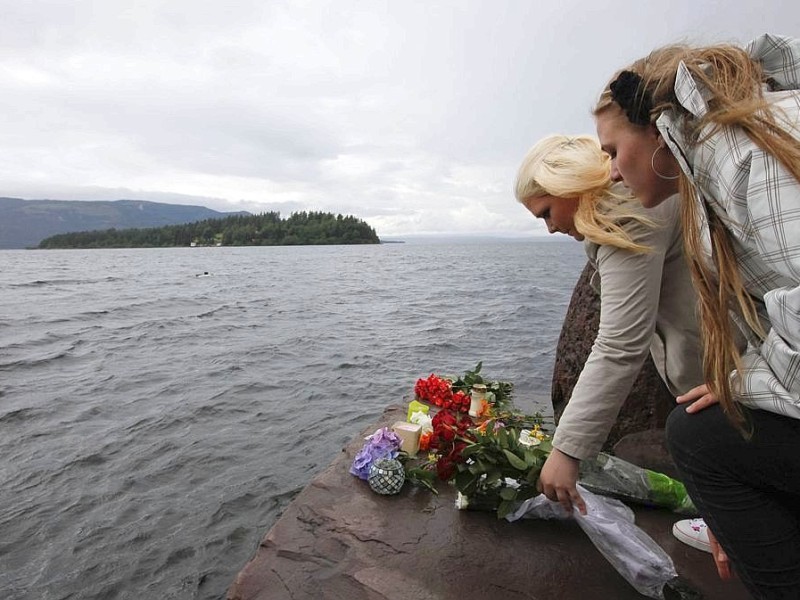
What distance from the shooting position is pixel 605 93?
2100mm

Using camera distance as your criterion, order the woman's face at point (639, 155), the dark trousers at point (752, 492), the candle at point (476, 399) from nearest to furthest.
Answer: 1. the dark trousers at point (752, 492)
2. the woman's face at point (639, 155)
3. the candle at point (476, 399)

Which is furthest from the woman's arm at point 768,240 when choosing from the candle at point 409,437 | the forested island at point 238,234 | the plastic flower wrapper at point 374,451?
the forested island at point 238,234

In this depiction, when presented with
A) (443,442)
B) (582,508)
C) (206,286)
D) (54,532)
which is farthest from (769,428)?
(206,286)

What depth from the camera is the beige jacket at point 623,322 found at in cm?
251

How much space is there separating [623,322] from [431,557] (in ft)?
5.96

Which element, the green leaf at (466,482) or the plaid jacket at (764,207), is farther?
the green leaf at (466,482)

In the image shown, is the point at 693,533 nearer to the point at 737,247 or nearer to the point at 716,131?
the point at 737,247

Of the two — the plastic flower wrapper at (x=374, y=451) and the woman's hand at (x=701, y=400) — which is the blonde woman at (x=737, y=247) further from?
the plastic flower wrapper at (x=374, y=451)

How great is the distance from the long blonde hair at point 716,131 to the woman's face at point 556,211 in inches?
36.4

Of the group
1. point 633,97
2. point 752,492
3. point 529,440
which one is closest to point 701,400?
point 752,492

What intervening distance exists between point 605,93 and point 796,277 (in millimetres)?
1003

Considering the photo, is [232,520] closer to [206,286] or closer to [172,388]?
[172,388]

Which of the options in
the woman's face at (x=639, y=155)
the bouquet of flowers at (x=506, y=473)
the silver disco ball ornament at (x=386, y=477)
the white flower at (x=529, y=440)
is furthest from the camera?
the silver disco ball ornament at (x=386, y=477)

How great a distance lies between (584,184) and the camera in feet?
9.00
